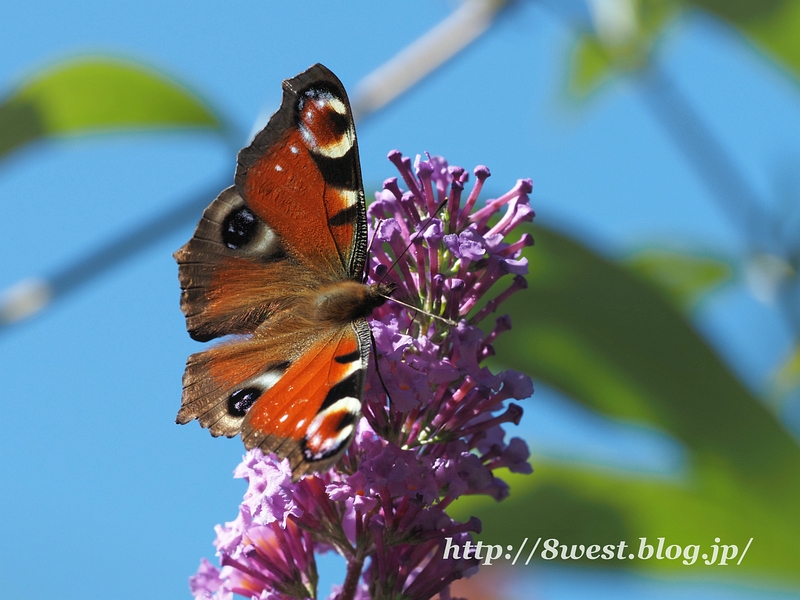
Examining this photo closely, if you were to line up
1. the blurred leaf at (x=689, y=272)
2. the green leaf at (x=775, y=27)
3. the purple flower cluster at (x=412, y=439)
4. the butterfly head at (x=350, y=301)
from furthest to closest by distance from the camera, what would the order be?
the blurred leaf at (x=689, y=272) < the green leaf at (x=775, y=27) < the butterfly head at (x=350, y=301) < the purple flower cluster at (x=412, y=439)

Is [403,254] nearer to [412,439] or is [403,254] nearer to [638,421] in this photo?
[412,439]

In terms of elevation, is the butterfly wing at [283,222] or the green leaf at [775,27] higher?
the green leaf at [775,27]

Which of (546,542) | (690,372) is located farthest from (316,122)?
(546,542)

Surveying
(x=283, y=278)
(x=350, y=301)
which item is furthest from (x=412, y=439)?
(x=283, y=278)

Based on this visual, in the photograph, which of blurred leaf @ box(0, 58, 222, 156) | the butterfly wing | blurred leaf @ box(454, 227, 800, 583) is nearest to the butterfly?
the butterfly wing

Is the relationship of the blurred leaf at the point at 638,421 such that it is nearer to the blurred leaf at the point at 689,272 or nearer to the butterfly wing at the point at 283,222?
the butterfly wing at the point at 283,222

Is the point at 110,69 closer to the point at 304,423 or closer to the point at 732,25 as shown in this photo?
the point at 304,423

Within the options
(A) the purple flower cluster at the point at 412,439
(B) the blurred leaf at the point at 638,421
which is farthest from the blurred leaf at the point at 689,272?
(A) the purple flower cluster at the point at 412,439
